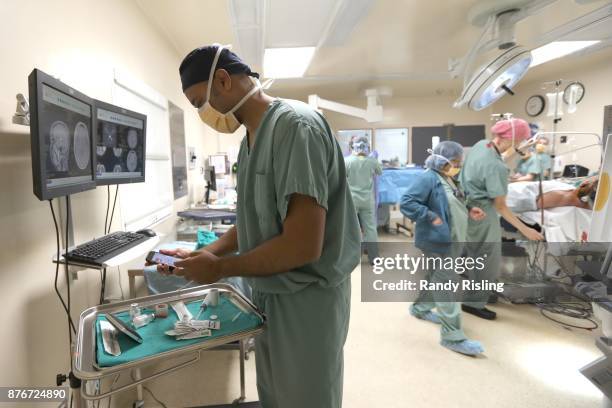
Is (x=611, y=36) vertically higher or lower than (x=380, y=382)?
higher

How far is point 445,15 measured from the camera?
278 centimetres

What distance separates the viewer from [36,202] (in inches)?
46.8

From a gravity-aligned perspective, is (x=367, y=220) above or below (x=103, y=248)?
below

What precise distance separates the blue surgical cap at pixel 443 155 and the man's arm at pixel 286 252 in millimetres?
1778

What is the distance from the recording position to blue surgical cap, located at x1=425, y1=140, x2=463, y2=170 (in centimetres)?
232

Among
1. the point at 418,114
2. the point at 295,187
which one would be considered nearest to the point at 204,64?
the point at 295,187

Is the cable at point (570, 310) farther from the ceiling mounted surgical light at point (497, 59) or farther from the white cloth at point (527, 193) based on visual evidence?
the ceiling mounted surgical light at point (497, 59)

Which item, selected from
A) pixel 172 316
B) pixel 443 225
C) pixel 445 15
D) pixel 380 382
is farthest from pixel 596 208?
pixel 445 15

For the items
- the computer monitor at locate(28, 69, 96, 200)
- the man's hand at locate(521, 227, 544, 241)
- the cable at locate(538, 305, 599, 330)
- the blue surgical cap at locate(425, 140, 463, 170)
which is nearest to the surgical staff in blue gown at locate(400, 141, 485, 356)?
the blue surgical cap at locate(425, 140, 463, 170)

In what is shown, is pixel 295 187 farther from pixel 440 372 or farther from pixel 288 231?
pixel 440 372

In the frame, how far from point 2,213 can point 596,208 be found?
7.47 feet

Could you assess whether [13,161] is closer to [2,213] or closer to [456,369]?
[2,213]

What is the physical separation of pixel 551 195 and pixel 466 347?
171 cm

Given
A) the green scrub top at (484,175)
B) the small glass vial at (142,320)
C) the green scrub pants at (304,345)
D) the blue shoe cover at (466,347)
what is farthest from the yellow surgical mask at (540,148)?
the small glass vial at (142,320)
